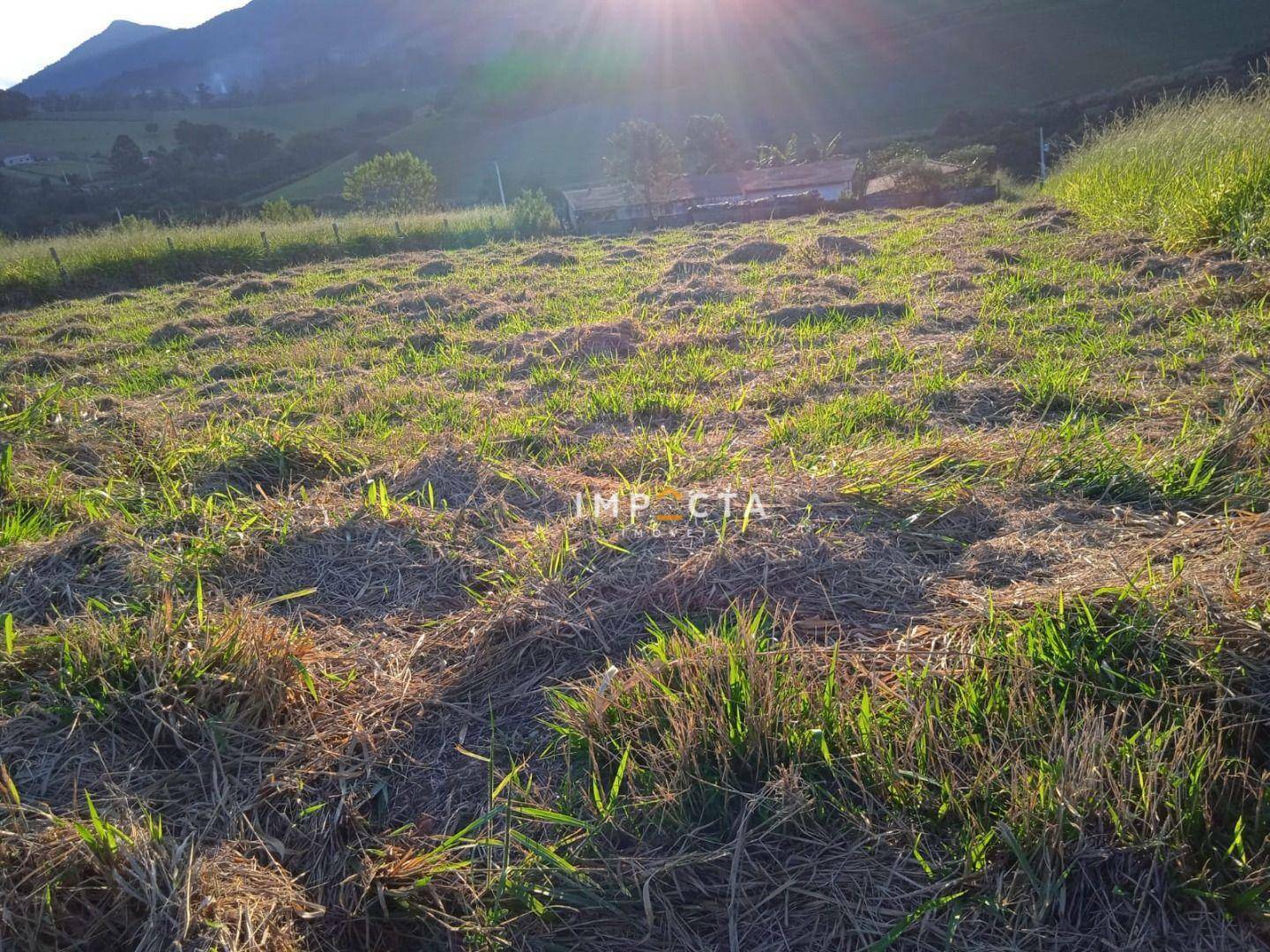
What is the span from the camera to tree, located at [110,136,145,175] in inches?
1649

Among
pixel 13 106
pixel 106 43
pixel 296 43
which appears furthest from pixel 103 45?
pixel 13 106

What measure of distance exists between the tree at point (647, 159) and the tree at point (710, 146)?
955cm

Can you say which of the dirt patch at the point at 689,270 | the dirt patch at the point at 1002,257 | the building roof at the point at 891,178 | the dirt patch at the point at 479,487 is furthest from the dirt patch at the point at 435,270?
the building roof at the point at 891,178

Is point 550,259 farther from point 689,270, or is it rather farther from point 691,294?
point 691,294

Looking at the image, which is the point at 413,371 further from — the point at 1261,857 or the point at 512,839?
the point at 1261,857

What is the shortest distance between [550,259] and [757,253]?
11.9 ft

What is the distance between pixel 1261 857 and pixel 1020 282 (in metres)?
5.79

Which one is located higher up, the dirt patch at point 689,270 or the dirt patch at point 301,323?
the dirt patch at point 301,323

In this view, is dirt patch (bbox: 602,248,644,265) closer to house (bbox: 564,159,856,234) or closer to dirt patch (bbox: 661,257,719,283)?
dirt patch (bbox: 661,257,719,283)

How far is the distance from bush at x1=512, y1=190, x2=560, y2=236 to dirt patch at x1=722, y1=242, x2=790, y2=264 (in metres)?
9.94

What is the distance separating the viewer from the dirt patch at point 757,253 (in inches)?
349

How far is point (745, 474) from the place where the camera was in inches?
106

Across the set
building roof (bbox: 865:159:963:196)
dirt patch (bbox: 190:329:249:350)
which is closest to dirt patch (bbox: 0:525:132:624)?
dirt patch (bbox: 190:329:249:350)

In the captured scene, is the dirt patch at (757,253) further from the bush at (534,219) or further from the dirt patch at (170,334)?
the bush at (534,219)
